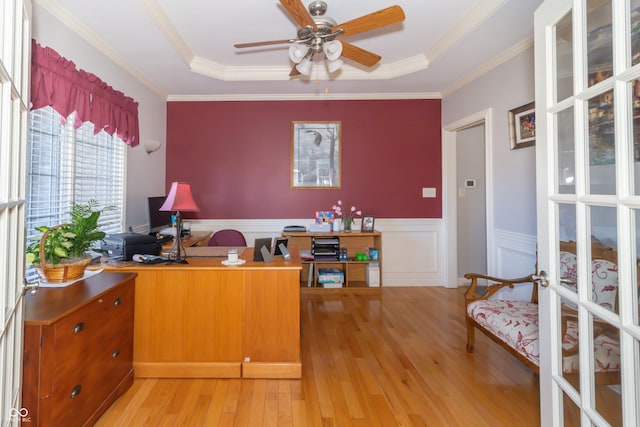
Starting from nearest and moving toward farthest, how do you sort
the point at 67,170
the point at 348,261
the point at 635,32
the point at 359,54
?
the point at 635,32 < the point at 67,170 < the point at 359,54 < the point at 348,261

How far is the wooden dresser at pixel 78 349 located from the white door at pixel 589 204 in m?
2.13

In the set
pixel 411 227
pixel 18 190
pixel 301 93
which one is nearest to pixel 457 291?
pixel 411 227

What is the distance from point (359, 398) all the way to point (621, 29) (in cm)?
208

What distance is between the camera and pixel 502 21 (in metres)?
2.48

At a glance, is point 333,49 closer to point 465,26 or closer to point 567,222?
point 465,26

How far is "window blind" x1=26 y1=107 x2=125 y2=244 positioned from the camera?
2104mm

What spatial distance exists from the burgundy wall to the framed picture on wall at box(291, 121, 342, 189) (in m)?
0.08

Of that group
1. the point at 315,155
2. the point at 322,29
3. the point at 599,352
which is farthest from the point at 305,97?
the point at 599,352

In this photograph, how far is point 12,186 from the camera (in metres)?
0.95

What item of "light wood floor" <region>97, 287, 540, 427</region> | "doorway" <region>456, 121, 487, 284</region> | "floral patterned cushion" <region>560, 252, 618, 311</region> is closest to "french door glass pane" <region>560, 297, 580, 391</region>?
"floral patterned cushion" <region>560, 252, 618, 311</region>

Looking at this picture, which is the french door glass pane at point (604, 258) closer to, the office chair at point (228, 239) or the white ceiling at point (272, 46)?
the white ceiling at point (272, 46)

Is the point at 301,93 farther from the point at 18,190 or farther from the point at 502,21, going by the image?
the point at 18,190

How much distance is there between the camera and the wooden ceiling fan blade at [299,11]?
1895 mm

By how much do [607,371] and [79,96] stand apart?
352cm
